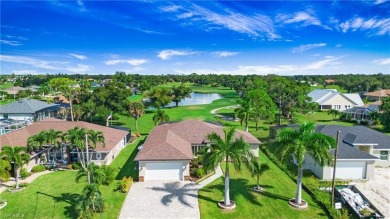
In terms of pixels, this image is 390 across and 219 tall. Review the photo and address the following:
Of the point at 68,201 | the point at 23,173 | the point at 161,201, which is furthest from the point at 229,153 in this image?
the point at 23,173

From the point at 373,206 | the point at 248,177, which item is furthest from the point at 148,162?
the point at 373,206

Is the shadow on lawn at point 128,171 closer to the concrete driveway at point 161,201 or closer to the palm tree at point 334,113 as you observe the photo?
the concrete driveway at point 161,201

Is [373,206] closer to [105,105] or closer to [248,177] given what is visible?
[248,177]

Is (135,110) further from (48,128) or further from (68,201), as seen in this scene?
(68,201)

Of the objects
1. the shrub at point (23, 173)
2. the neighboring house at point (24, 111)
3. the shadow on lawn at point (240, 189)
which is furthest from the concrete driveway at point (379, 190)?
the neighboring house at point (24, 111)

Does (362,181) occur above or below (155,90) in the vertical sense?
below

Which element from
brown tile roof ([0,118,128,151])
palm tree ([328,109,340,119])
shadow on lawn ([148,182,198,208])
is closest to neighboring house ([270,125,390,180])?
shadow on lawn ([148,182,198,208])
